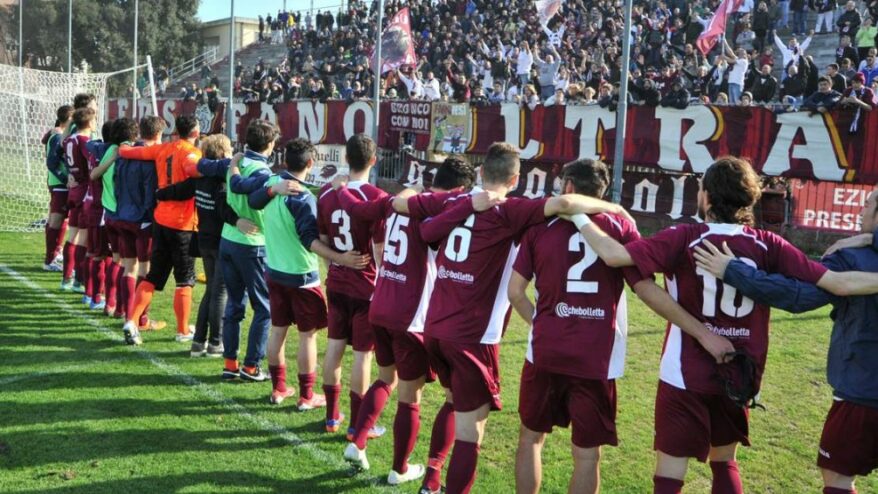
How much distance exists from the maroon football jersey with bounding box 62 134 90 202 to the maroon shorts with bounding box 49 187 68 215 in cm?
120

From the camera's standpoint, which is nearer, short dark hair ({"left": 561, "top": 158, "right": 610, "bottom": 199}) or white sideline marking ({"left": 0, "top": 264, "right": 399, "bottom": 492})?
short dark hair ({"left": 561, "top": 158, "right": 610, "bottom": 199})

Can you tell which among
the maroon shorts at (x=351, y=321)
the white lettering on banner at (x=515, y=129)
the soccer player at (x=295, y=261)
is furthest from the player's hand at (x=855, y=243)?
the white lettering on banner at (x=515, y=129)

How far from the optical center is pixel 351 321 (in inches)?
221

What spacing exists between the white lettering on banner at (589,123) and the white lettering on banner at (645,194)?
45.0 inches

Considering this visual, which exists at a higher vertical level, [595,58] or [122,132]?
[595,58]

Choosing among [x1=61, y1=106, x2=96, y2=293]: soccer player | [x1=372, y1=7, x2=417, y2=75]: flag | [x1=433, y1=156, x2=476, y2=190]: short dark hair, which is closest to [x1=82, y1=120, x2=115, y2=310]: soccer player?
[x1=61, y1=106, x2=96, y2=293]: soccer player

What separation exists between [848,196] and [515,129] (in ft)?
25.5

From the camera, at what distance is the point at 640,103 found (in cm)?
1733

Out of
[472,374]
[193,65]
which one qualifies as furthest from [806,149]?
[193,65]

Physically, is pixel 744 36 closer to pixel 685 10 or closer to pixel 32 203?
pixel 685 10

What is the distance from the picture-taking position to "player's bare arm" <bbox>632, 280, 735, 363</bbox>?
3641 millimetres

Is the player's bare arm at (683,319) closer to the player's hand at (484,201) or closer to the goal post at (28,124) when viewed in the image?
the player's hand at (484,201)

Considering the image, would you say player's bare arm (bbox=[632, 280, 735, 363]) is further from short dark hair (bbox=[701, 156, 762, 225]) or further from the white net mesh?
the white net mesh

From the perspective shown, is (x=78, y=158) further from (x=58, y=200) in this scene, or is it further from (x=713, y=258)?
(x=713, y=258)
